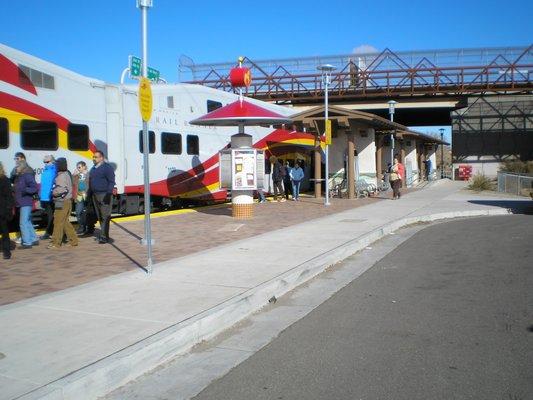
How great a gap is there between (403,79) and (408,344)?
38.5m

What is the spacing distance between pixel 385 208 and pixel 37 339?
15045 millimetres

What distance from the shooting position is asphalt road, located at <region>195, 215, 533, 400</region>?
450cm

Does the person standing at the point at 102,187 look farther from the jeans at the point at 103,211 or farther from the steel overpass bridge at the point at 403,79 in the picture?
the steel overpass bridge at the point at 403,79

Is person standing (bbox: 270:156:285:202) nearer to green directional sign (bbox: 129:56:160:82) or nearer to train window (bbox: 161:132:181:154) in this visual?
train window (bbox: 161:132:181:154)

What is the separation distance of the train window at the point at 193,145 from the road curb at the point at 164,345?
32.8ft

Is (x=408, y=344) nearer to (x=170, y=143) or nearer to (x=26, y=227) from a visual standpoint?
(x=26, y=227)

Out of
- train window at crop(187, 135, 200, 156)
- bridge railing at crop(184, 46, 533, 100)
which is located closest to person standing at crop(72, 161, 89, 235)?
train window at crop(187, 135, 200, 156)

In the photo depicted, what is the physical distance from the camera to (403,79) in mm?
41594

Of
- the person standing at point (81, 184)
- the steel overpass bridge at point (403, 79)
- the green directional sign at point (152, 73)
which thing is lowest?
the person standing at point (81, 184)

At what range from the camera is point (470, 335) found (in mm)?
5770

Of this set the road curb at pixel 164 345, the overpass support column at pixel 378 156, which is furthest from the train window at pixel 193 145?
the overpass support column at pixel 378 156

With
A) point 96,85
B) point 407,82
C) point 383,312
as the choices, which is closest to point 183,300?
point 383,312

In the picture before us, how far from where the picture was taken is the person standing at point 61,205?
10688 mm

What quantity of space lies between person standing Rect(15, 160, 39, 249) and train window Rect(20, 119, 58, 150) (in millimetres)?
1652
